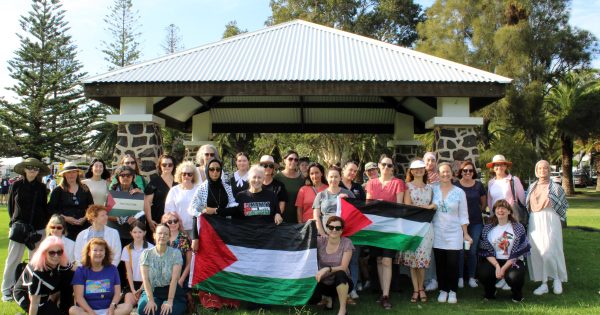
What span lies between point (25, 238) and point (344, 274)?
11.8 feet

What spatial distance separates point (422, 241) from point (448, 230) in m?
0.32

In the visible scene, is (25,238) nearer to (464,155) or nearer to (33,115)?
(464,155)

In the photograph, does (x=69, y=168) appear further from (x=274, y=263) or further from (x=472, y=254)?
(x=472, y=254)

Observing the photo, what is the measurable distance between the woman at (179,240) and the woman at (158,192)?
18.2 inches

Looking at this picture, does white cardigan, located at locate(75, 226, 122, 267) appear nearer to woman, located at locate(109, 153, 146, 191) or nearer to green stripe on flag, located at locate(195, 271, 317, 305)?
woman, located at locate(109, 153, 146, 191)

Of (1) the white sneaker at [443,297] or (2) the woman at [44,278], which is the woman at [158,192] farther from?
(1) the white sneaker at [443,297]

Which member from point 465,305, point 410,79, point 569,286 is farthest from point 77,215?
point 569,286

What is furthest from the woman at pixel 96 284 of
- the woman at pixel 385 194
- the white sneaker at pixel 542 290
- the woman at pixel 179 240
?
the white sneaker at pixel 542 290

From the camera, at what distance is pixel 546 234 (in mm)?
6406

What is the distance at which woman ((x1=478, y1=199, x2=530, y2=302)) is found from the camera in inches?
234

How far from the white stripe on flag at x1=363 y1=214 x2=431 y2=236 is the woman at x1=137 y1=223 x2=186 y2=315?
7.50 ft

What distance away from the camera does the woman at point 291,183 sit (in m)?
6.44

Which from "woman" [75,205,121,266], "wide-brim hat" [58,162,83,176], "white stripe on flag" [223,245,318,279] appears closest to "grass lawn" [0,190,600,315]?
"white stripe on flag" [223,245,318,279]

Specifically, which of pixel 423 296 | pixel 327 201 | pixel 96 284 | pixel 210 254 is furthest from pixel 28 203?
pixel 423 296
